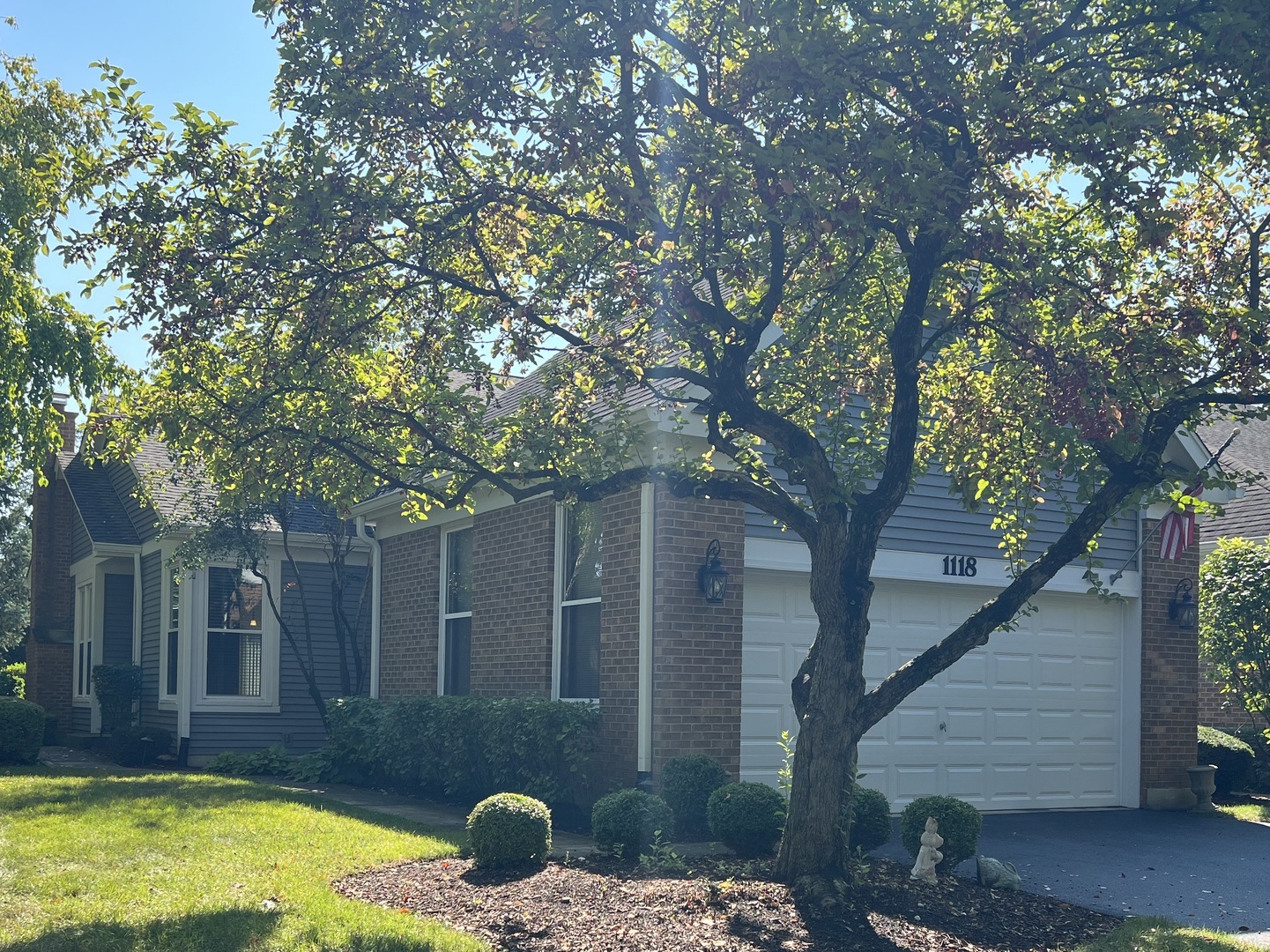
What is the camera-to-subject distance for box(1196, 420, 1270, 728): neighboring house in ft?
67.8

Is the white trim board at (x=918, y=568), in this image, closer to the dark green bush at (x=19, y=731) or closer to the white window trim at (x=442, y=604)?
the white window trim at (x=442, y=604)

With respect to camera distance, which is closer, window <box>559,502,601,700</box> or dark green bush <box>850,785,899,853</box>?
dark green bush <box>850,785,899,853</box>

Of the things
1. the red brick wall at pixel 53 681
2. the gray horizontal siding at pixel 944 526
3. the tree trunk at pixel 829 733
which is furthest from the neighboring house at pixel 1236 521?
the red brick wall at pixel 53 681

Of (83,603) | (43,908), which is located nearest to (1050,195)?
(43,908)

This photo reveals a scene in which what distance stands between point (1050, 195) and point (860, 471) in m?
2.49

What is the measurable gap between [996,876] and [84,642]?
1996 cm

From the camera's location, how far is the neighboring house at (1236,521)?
20.7m

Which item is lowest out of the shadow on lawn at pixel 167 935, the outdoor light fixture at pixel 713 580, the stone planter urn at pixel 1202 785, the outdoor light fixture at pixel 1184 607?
the stone planter urn at pixel 1202 785

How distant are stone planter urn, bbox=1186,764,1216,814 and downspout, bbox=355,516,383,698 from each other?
10.9 m

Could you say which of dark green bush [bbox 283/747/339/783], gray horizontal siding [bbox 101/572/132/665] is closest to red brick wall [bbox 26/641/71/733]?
gray horizontal siding [bbox 101/572/132/665]

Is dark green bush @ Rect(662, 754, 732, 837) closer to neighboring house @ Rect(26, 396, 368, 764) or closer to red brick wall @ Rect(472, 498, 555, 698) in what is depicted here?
red brick wall @ Rect(472, 498, 555, 698)

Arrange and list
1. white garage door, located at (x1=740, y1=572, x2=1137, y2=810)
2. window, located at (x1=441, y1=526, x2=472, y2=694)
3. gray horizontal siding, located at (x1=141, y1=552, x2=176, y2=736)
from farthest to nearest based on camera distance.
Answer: gray horizontal siding, located at (x1=141, y1=552, x2=176, y2=736) < window, located at (x1=441, y1=526, x2=472, y2=694) < white garage door, located at (x1=740, y1=572, x2=1137, y2=810)

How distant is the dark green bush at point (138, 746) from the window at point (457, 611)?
5693 mm

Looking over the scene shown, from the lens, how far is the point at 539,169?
8.32m
